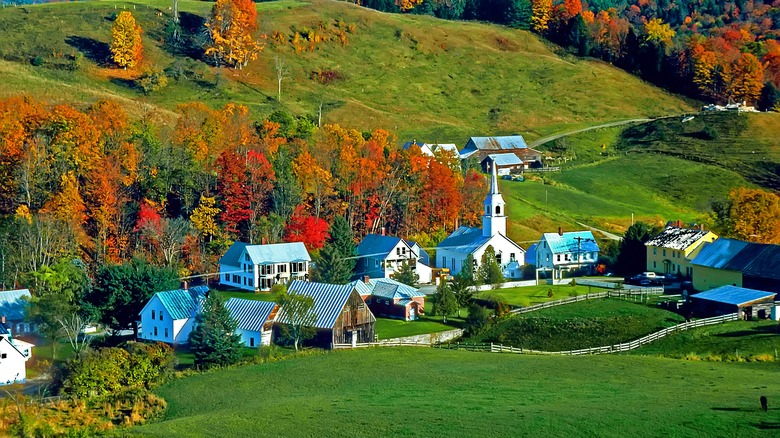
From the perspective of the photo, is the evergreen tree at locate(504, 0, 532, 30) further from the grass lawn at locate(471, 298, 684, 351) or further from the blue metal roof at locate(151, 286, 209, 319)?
the blue metal roof at locate(151, 286, 209, 319)

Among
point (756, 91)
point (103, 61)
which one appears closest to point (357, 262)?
point (103, 61)

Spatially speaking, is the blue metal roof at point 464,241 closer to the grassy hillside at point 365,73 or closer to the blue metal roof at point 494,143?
the grassy hillside at point 365,73

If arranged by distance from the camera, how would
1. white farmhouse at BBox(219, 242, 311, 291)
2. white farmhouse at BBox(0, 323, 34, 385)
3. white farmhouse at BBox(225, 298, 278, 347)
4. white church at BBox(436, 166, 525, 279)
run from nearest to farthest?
white farmhouse at BBox(0, 323, 34, 385), white farmhouse at BBox(225, 298, 278, 347), white farmhouse at BBox(219, 242, 311, 291), white church at BBox(436, 166, 525, 279)

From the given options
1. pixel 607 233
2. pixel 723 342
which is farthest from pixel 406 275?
pixel 723 342

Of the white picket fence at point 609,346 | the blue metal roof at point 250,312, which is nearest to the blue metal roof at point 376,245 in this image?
the blue metal roof at point 250,312

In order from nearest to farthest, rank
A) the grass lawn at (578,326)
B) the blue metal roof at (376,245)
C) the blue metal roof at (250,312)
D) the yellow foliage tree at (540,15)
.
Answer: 1. the grass lawn at (578,326)
2. the blue metal roof at (250,312)
3. the blue metal roof at (376,245)
4. the yellow foliage tree at (540,15)

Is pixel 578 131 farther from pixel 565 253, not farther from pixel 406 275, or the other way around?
pixel 406 275

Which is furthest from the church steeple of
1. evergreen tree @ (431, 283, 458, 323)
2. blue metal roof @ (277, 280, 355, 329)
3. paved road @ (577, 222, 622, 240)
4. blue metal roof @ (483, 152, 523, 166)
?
blue metal roof @ (483, 152, 523, 166)
